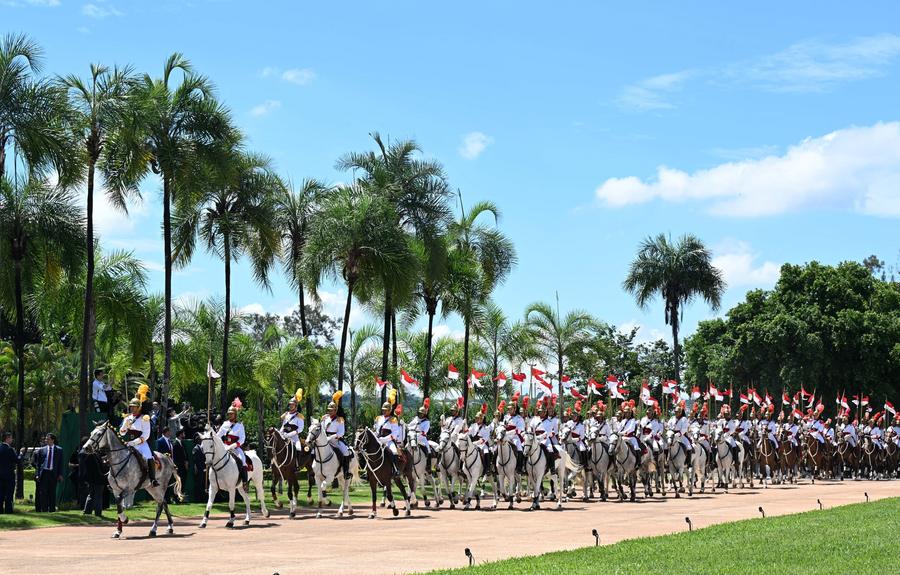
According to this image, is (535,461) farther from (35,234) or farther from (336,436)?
(35,234)

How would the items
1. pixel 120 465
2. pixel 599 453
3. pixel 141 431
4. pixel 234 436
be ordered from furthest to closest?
1. pixel 599 453
2. pixel 234 436
3. pixel 141 431
4. pixel 120 465

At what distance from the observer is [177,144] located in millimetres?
32125

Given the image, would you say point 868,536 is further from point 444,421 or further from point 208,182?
point 208,182

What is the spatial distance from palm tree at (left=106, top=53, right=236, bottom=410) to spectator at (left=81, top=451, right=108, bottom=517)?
5412mm

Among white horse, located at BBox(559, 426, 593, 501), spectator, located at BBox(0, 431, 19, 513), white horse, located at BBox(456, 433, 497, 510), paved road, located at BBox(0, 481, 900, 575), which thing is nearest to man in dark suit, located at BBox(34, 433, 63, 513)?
spectator, located at BBox(0, 431, 19, 513)

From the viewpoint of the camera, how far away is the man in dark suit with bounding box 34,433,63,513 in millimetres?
27625

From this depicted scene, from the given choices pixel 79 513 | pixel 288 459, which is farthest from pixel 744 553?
pixel 79 513

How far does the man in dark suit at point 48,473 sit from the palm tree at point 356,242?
431 inches

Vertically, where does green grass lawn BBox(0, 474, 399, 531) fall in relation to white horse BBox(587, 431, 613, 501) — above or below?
below

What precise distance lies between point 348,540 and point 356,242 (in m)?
17.7

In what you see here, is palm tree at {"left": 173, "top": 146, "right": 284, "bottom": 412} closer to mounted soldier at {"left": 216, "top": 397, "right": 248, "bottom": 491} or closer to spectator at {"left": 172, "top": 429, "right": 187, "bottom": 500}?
spectator at {"left": 172, "top": 429, "right": 187, "bottom": 500}

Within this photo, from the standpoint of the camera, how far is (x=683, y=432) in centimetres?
3653

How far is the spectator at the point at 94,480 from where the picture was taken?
2658cm

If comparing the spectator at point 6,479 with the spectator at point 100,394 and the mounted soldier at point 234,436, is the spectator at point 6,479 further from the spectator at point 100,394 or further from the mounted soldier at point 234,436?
the mounted soldier at point 234,436
